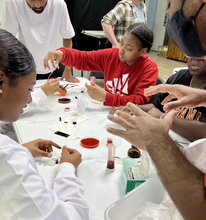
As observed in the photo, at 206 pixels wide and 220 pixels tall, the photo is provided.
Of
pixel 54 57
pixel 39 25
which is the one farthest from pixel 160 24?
pixel 54 57

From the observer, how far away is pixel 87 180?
3.43 feet

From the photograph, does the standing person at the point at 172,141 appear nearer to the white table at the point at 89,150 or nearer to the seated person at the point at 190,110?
the white table at the point at 89,150

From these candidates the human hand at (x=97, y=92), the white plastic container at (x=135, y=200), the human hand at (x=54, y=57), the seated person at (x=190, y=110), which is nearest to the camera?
the white plastic container at (x=135, y=200)

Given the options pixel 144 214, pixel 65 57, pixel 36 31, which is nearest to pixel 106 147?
pixel 144 214

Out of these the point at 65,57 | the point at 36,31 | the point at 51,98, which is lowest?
the point at 51,98

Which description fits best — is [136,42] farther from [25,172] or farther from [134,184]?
[25,172]

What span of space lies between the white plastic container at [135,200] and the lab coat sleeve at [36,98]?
1046 mm

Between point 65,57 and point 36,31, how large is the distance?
1.85ft

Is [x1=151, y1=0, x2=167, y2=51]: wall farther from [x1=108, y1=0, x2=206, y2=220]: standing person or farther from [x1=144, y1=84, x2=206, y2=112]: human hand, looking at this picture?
[x1=108, y1=0, x2=206, y2=220]: standing person

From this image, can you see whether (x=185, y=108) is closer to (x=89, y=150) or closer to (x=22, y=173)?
(x=89, y=150)

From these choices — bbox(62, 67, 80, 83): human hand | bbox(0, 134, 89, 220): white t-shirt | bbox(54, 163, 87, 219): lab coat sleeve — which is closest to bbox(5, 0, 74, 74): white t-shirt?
bbox(62, 67, 80, 83): human hand

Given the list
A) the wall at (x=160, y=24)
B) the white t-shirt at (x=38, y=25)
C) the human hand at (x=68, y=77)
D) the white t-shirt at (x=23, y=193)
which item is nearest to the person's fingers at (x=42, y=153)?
the white t-shirt at (x=23, y=193)

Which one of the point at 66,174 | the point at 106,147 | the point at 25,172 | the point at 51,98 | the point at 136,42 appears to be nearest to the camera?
the point at 25,172

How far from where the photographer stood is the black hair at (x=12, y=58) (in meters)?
0.84
